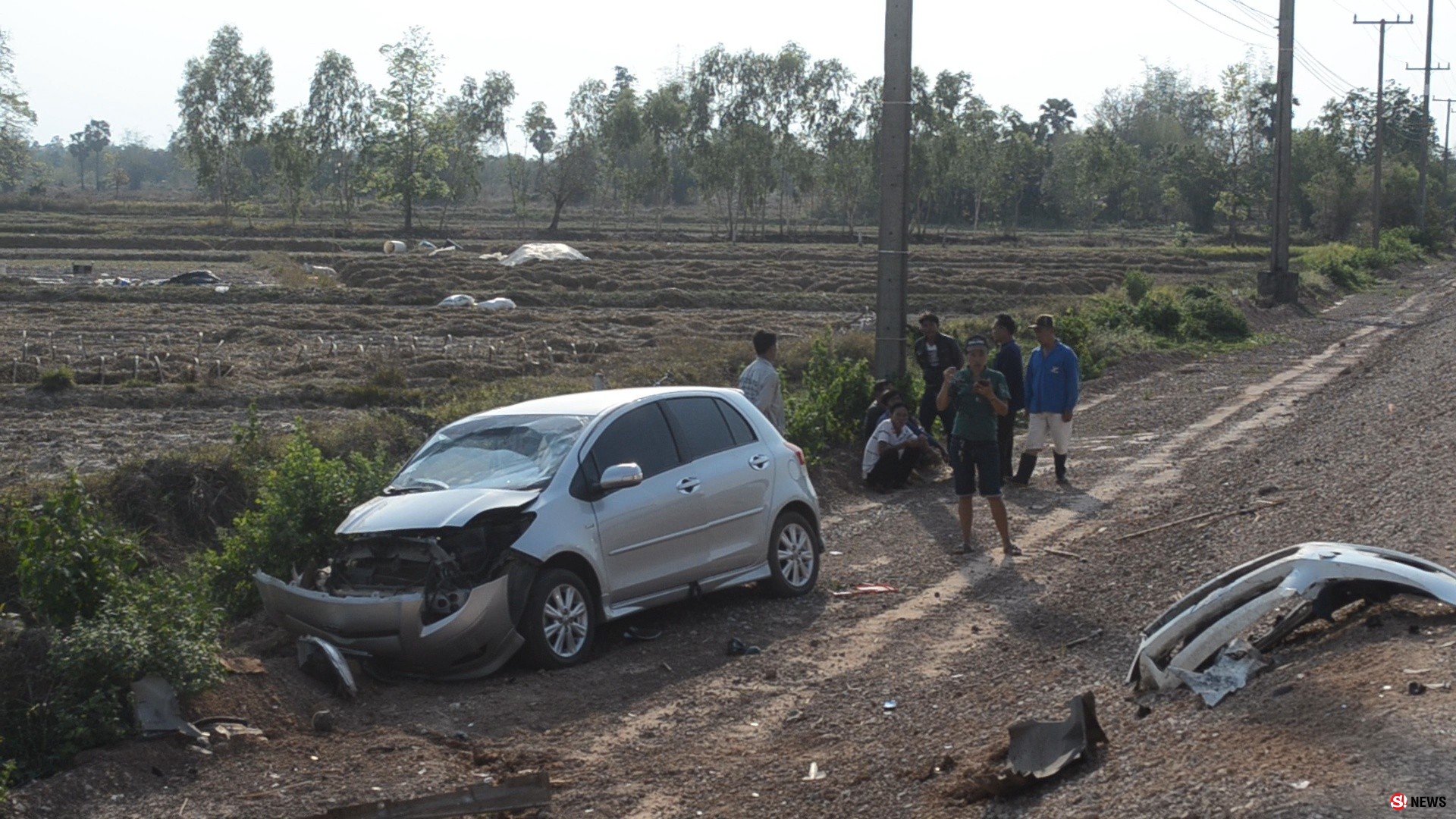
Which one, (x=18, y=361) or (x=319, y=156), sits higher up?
(x=319, y=156)

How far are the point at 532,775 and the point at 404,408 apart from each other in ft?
48.0

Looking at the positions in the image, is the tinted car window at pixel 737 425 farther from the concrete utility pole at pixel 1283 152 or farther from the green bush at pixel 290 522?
the concrete utility pole at pixel 1283 152

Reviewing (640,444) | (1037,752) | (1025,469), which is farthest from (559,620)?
(1025,469)

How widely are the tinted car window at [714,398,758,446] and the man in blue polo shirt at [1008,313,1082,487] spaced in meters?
4.71

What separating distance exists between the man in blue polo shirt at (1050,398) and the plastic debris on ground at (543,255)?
48.1 m

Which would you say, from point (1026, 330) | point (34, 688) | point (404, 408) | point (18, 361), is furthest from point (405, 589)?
point (1026, 330)

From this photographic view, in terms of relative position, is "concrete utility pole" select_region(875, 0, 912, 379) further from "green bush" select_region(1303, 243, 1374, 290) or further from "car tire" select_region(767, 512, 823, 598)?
"green bush" select_region(1303, 243, 1374, 290)

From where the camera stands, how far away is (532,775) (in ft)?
20.4

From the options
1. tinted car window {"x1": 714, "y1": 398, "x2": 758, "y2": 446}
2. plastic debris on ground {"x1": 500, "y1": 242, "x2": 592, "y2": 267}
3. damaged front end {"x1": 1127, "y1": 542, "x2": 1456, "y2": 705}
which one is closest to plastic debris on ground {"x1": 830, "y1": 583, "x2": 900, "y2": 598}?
tinted car window {"x1": 714, "y1": 398, "x2": 758, "y2": 446}

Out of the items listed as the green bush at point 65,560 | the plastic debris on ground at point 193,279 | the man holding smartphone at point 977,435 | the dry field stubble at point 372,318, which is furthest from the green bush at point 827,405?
the plastic debris on ground at point 193,279

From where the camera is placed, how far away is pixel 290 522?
A: 9.35m

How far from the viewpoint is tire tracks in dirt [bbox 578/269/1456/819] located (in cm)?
710

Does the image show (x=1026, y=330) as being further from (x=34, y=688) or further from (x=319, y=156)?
(x=319, y=156)

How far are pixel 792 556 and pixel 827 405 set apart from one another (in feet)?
20.6
